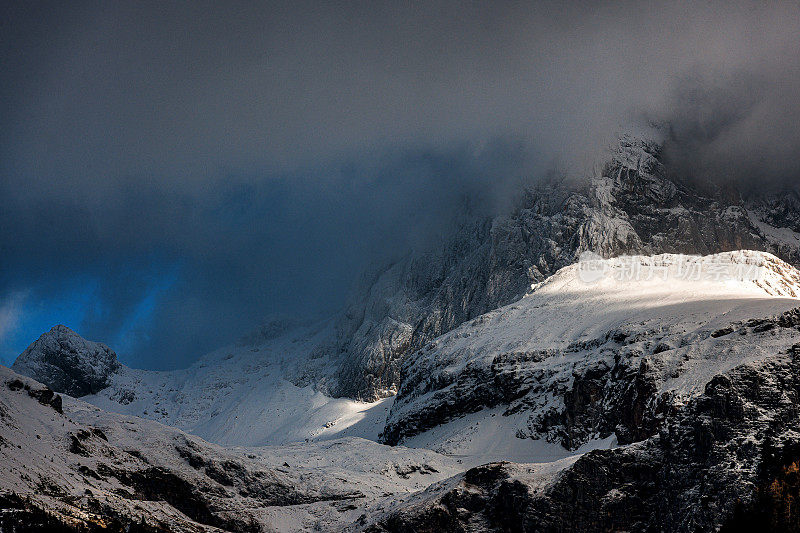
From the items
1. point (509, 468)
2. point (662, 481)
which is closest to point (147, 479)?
point (509, 468)

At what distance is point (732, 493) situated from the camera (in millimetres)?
105562

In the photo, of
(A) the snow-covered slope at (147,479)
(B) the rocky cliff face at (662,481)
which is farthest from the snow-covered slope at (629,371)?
(A) the snow-covered slope at (147,479)

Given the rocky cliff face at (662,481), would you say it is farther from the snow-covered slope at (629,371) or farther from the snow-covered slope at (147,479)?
the snow-covered slope at (629,371)

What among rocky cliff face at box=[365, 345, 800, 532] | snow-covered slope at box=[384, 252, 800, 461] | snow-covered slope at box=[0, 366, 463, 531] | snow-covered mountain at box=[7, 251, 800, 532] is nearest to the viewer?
snow-covered slope at box=[0, 366, 463, 531]

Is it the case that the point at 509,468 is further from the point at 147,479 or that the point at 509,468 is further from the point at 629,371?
the point at 629,371

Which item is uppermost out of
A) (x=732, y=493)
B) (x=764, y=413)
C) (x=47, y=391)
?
Answer: (x=47, y=391)

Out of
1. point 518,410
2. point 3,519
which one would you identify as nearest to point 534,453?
point 518,410

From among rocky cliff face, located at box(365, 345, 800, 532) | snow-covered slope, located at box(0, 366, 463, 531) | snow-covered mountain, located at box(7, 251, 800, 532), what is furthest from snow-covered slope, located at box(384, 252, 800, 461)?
snow-covered slope, located at box(0, 366, 463, 531)

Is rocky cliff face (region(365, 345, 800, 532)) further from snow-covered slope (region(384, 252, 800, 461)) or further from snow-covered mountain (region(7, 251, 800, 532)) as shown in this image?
snow-covered slope (region(384, 252, 800, 461))

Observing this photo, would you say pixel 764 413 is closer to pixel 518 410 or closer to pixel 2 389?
pixel 518 410

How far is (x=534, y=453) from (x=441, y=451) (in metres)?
19.0

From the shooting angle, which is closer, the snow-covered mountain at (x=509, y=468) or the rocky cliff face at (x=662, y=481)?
the snow-covered mountain at (x=509, y=468)

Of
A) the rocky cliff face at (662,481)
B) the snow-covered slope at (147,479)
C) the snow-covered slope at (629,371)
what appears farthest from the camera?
the snow-covered slope at (629,371)

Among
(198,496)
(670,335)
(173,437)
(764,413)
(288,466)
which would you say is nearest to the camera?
(764,413)
